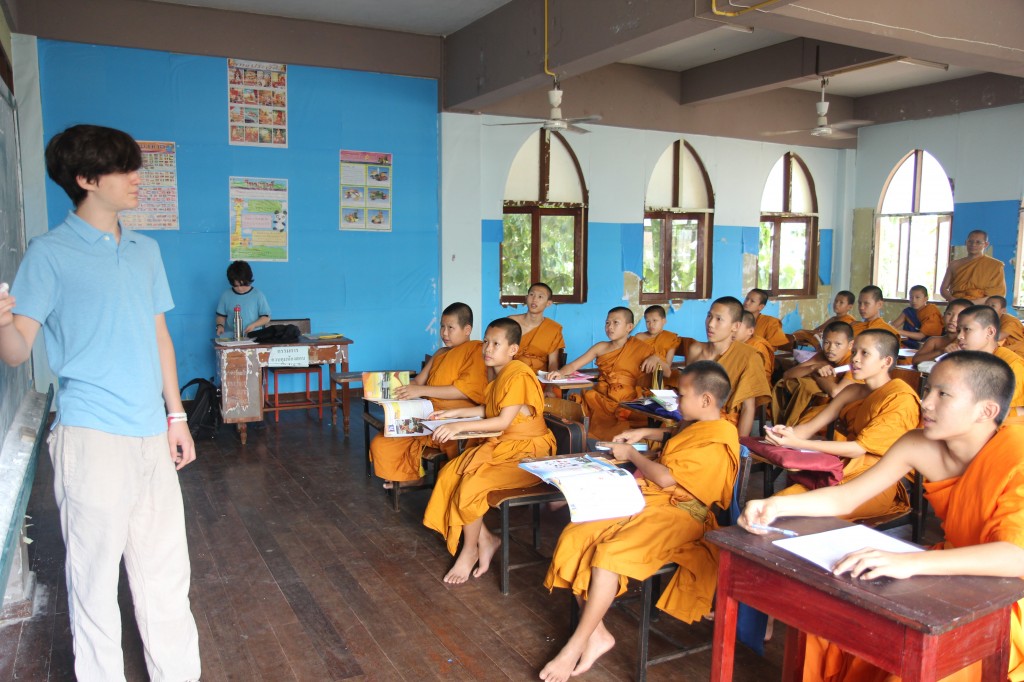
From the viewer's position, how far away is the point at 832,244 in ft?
34.2

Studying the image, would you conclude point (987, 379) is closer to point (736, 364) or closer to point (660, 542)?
point (660, 542)

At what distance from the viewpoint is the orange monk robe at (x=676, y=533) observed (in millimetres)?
2455

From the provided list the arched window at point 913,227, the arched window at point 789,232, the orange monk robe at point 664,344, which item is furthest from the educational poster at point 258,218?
the arched window at point 913,227

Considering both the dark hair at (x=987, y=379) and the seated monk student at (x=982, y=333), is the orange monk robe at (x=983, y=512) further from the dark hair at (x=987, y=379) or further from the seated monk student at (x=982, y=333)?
the seated monk student at (x=982, y=333)

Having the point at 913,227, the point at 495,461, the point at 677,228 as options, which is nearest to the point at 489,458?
the point at 495,461

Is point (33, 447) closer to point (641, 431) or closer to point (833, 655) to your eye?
point (641, 431)

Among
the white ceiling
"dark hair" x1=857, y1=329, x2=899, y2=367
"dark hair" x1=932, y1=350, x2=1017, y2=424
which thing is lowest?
"dark hair" x1=857, y1=329, x2=899, y2=367

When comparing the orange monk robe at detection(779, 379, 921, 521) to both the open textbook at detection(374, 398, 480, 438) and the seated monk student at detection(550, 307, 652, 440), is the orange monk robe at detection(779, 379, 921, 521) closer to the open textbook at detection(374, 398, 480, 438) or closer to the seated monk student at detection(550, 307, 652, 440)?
the open textbook at detection(374, 398, 480, 438)

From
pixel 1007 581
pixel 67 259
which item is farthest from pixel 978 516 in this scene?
pixel 67 259

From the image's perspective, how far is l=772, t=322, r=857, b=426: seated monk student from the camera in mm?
4133

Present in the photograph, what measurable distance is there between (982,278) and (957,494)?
22.7 ft

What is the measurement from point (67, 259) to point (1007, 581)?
2200mm

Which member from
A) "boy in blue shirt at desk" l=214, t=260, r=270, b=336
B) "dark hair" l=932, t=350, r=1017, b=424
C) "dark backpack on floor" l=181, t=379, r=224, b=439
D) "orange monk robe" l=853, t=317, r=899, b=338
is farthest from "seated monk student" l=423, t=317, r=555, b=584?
"orange monk robe" l=853, t=317, r=899, b=338

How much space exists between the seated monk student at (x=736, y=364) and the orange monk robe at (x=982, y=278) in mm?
4673
